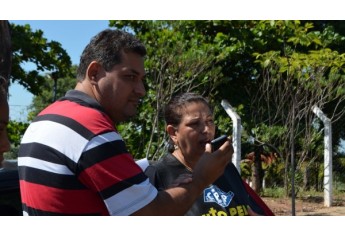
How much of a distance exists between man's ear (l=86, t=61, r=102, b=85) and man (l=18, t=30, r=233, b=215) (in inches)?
0.6

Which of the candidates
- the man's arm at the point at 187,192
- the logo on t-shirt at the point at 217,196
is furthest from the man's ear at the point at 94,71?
the logo on t-shirt at the point at 217,196

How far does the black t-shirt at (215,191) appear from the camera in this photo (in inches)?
96.3

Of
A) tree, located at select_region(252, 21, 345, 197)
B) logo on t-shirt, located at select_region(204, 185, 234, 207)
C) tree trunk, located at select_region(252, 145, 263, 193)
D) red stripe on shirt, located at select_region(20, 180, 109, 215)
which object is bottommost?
tree trunk, located at select_region(252, 145, 263, 193)

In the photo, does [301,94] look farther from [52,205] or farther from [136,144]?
[52,205]

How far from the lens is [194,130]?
8.91ft

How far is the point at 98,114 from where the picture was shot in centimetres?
156

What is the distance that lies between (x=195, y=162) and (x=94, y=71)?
1.13 metres

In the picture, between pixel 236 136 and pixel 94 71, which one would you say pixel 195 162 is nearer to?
pixel 94 71

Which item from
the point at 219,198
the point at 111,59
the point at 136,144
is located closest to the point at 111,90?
the point at 111,59

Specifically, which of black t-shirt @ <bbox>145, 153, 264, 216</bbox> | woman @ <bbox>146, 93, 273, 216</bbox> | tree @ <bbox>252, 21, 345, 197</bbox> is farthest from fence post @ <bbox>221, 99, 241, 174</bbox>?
black t-shirt @ <bbox>145, 153, 264, 216</bbox>

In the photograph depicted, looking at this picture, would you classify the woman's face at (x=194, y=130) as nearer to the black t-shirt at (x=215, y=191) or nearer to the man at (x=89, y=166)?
the black t-shirt at (x=215, y=191)

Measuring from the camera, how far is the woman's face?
2.71 meters

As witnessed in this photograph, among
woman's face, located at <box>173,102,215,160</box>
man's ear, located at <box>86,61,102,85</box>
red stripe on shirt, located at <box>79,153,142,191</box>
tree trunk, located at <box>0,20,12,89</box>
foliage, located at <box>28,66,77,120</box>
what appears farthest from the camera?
foliage, located at <box>28,66,77,120</box>

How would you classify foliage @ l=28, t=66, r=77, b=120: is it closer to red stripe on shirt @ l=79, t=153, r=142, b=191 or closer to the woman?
the woman
